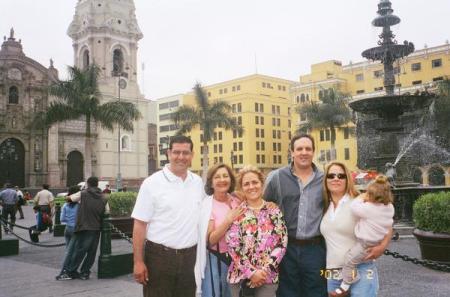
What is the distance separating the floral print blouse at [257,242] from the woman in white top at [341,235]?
1.33ft

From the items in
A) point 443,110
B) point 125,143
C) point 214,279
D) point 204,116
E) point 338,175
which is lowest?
point 214,279

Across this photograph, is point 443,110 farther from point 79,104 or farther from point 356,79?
point 79,104

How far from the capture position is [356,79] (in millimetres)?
62219

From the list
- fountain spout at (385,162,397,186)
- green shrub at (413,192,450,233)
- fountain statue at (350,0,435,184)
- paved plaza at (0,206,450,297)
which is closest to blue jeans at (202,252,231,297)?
paved plaza at (0,206,450,297)

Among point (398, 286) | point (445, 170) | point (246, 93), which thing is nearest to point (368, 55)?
point (398, 286)

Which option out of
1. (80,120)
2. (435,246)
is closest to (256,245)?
(435,246)

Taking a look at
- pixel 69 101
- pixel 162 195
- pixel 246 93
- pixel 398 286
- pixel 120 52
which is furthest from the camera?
pixel 246 93

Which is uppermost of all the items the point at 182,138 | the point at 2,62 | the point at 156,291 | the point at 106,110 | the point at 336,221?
the point at 2,62

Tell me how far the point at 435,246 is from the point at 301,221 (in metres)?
4.87

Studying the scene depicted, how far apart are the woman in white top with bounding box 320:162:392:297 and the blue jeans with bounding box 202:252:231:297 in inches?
36.8

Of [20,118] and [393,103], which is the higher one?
[20,118]

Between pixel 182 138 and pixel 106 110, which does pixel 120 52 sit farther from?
pixel 182 138

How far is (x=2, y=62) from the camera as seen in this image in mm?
47469

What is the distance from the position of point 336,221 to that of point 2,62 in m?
50.4
